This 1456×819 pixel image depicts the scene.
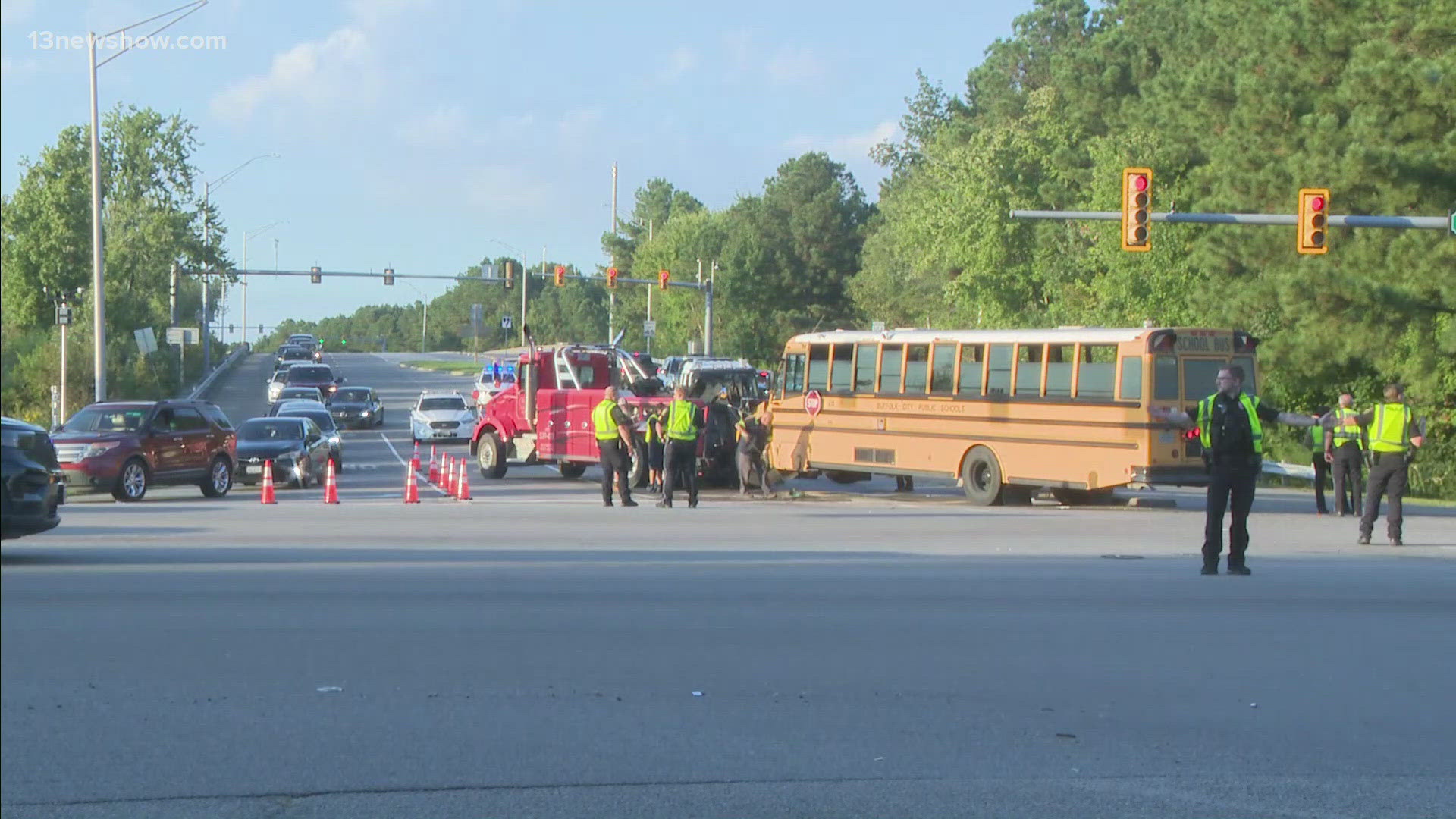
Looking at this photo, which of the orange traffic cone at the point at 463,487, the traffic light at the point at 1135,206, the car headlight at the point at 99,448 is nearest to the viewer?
the car headlight at the point at 99,448

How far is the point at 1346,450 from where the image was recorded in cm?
2409

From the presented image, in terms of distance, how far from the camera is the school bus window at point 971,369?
26.8 meters

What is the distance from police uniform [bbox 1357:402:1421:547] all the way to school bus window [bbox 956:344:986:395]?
8805 millimetres

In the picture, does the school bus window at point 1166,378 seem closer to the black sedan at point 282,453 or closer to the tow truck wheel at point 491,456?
the tow truck wheel at point 491,456

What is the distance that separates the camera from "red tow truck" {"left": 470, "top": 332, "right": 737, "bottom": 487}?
99.6ft

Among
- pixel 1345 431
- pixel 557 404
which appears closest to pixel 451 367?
pixel 557 404

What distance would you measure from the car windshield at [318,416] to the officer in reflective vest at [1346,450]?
23.3m

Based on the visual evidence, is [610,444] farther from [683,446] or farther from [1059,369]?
[1059,369]

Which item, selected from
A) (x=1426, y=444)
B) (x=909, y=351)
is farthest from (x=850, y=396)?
(x=1426, y=444)

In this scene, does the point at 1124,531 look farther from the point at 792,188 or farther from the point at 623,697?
the point at 792,188

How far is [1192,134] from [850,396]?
2028 cm

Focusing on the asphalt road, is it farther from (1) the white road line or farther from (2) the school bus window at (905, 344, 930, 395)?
(1) the white road line

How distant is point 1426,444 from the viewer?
3841cm

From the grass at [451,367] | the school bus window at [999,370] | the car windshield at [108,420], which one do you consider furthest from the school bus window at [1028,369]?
the grass at [451,367]
